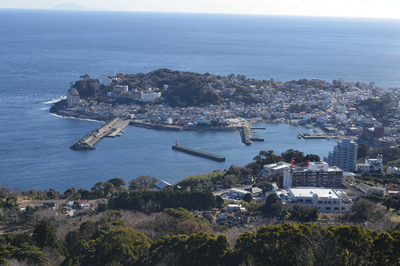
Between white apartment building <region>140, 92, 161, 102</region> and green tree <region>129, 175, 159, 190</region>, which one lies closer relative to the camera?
green tree <region>129, 175, 159, 190</region>

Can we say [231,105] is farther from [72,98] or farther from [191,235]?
[191,235]

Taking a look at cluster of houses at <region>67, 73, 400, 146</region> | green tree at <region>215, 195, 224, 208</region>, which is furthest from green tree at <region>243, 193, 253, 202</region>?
cluster of houses at <region>67, 73, 400, 146</region>

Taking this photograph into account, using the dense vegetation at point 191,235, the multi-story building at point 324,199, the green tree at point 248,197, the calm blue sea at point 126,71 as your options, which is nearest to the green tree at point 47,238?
the dense vegetation at point 191,235

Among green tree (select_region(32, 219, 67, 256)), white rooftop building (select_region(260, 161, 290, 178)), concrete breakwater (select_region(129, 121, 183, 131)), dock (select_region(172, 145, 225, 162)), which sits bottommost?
dock (select_region(172, 145, 225, 162))

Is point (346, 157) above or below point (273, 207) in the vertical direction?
below

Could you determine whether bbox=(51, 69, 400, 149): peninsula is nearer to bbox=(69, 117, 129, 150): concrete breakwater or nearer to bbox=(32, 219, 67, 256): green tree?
bbox=(69, 117, 129, 150): concrete breakwater

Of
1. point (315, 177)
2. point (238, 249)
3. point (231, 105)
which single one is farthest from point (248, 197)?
point (231, 105)

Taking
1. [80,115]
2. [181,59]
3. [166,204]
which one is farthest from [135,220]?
[181,59]
